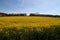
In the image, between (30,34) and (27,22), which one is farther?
(27,22)

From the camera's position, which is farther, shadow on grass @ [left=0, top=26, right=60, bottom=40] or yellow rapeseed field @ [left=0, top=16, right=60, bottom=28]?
yellow rapeseed field @ [left=0, top=16, right=60, bottom=28]

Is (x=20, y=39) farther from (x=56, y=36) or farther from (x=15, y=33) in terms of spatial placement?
(x=56, y=36)

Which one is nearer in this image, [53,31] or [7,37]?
[7,37]

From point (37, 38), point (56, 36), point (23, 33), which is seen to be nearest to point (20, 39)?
point (23, 33)

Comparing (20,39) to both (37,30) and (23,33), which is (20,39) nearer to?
(23,33)

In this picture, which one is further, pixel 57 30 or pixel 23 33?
pixel 57 30

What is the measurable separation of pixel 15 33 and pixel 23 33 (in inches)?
15.8

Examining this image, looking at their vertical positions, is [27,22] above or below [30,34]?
below

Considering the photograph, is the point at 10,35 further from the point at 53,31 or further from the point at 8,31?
the point at 53,31

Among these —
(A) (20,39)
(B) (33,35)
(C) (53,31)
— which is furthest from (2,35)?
(C) (53,31)

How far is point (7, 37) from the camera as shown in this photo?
25.4 feet

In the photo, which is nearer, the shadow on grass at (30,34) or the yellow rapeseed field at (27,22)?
the shadow on grass at (30,34)

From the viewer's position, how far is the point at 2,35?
307 inches

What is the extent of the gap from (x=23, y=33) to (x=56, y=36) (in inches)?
68.6
